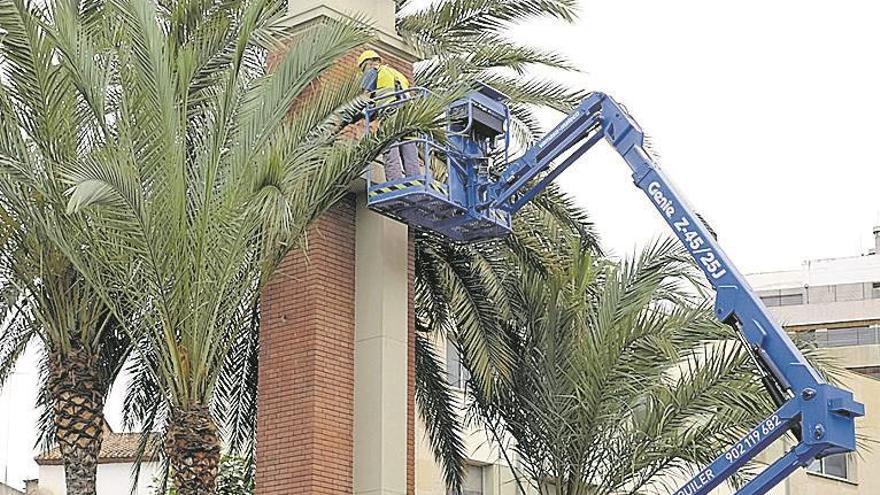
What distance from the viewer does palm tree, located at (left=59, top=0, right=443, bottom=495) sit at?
1791cm

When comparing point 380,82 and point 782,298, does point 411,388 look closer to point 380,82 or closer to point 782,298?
point 380,82

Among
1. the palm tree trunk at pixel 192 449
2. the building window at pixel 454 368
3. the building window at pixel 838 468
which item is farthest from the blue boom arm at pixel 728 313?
the building window at pixel 838 468

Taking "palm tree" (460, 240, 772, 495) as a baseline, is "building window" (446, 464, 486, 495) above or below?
above

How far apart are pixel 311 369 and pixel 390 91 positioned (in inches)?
147

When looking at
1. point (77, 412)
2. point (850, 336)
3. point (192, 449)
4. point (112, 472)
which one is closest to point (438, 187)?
point (192, 449)

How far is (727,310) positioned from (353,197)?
213 inches

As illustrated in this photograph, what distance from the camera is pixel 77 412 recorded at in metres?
20.2

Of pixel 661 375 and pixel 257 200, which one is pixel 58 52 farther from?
pixel 661 375

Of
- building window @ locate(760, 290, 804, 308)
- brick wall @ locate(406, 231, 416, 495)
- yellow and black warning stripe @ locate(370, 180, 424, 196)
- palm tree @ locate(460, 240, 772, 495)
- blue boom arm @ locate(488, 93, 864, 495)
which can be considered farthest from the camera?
building window @ locate(760, 290, 804, 308)

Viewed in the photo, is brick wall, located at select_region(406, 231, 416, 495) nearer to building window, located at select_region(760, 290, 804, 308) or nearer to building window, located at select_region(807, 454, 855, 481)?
building window, located at select_region(807, 454, 855, 481)

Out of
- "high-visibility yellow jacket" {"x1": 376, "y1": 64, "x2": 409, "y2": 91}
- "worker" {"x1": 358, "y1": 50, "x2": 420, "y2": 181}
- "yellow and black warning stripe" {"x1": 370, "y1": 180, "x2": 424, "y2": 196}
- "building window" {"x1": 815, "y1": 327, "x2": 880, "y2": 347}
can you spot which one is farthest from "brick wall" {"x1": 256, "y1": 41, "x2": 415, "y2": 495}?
"building window" {"x1": 815, "y1": 327, "x2": 880, "y2": 347}

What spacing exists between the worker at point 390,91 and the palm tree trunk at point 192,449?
4305mm

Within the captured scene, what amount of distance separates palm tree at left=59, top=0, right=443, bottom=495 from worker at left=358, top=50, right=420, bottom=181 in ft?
4.03

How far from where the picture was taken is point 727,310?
20.0m
